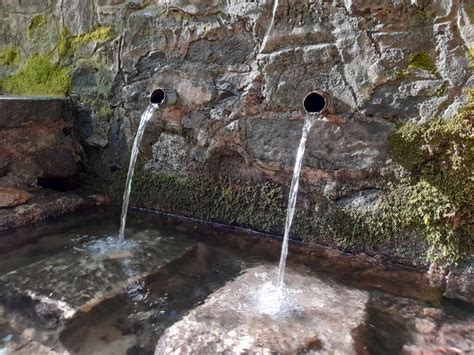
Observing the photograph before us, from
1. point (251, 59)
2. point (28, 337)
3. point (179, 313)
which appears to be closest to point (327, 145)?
point (251, 59)

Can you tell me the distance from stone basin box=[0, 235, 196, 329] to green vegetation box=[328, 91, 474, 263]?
1.21 meters

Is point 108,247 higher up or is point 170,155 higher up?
point 170,155

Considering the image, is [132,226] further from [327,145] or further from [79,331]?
[327,145]

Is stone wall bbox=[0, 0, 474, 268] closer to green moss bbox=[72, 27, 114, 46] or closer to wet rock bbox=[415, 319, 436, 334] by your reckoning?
green moss bbox=[72, 27, 114, 46]

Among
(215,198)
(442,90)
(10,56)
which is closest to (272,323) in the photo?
(215,198)

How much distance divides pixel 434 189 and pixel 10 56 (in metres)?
3.61

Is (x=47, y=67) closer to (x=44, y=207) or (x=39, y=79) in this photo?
(x=39, y=79)

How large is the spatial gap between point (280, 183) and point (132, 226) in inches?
41.3

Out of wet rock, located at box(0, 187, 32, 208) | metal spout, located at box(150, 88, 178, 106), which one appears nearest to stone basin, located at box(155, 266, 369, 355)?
metal spout, located at box(150, 88, 178, 106)

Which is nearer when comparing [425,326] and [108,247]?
[425,326]

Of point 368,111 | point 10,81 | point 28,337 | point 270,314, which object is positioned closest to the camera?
point 28,337

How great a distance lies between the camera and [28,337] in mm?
1646

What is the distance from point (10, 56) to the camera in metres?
3.70

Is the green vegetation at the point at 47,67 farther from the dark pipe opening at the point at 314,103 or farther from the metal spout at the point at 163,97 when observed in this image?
the dark pipe opening at the point at 314,103
